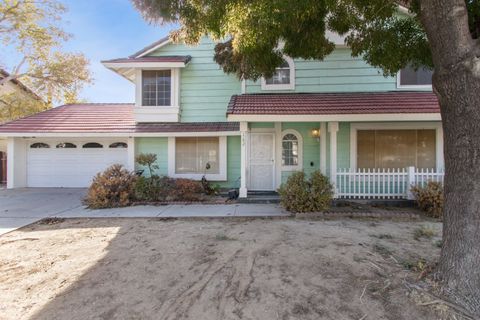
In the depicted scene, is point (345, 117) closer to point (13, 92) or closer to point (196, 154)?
point (196, 154)

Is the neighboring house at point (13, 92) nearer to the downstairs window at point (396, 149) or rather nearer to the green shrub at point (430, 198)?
the downstairs window at point (396, 149)

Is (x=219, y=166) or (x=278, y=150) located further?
(x=219, y=166)

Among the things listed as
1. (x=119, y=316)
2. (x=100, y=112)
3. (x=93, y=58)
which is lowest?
(x=119, y=316)

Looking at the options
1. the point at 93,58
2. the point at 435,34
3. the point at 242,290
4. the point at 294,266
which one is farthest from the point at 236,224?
the point at 93,58

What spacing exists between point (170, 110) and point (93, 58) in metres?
14.0

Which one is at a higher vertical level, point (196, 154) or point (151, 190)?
point (196, 154)

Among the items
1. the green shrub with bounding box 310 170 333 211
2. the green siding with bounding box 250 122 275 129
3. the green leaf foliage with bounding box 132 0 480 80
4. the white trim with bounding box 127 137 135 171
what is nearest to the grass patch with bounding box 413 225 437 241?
the green shrub with bounding box 310 170 333 211

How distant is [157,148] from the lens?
1085cm

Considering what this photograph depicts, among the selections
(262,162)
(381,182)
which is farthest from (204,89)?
(381,182)

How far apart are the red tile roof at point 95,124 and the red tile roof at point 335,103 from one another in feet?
5.90

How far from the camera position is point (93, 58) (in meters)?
20.2

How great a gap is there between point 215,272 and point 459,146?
3.42m

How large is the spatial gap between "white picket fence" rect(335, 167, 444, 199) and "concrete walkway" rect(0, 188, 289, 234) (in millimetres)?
2391

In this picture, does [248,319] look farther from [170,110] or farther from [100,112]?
[100,112]
